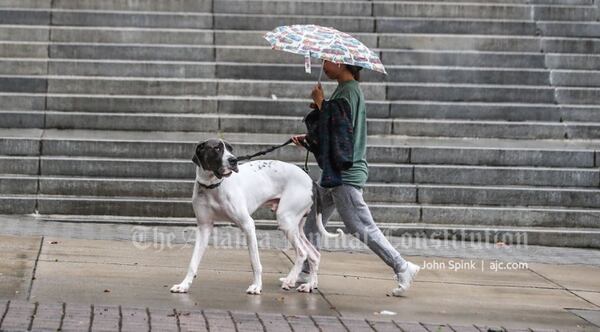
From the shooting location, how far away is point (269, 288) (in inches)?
338

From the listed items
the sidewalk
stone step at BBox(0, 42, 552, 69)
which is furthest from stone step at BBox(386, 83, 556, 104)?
the sidewalk

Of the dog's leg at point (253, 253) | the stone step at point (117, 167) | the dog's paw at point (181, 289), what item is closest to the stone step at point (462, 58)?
the stone step at point (117, 167)

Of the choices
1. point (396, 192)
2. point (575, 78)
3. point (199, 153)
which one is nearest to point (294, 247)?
point (199, 153)

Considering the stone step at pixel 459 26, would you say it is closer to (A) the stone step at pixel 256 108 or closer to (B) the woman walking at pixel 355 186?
(A) the stone step at pixel 256 108

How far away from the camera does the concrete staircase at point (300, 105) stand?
12.2m

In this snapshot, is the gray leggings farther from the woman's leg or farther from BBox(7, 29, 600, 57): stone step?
BBox(7, 29, 600, 57): stone step

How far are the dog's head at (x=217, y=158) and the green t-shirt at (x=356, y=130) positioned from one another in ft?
3.21

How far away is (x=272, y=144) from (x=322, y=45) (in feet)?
15.9

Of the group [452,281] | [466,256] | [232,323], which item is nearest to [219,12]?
[466,256]

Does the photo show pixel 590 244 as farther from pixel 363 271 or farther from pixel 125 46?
pixel 125 46

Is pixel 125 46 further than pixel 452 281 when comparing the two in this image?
Yes

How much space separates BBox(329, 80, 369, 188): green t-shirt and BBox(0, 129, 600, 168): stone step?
4.22 meters

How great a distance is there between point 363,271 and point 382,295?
43.6 inches

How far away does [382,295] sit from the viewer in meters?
8.57
